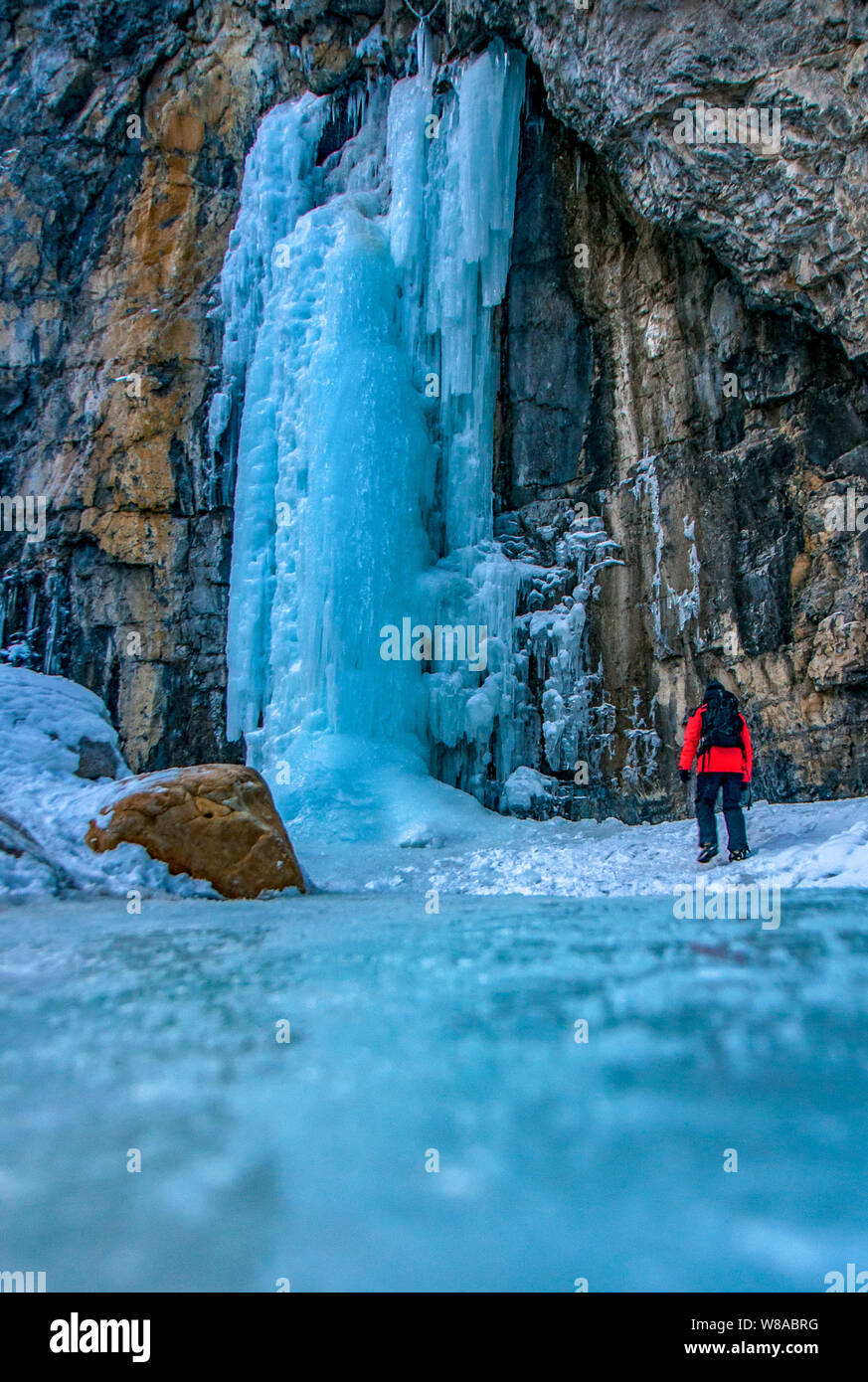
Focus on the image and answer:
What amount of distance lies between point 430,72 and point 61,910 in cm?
1209

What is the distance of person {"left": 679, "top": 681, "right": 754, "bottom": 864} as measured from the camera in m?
5.94

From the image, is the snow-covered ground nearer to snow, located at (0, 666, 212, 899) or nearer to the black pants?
snow, located at (0, 666, 212, 899)

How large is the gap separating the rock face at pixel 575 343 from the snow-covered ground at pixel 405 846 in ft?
6.30

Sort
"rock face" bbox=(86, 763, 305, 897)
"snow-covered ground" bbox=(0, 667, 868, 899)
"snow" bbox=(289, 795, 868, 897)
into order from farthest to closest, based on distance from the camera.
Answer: "rock face" bbox=(86, 763, 305, 897) → "snow" bbox=(289, 795, 868, 897) → "snow-covered ground" bbox=(0, 667, 868, 899)

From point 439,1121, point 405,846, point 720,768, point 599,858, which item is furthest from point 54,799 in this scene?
point 439,1121

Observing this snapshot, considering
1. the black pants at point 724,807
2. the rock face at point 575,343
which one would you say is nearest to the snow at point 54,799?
the black pants at point 724,807

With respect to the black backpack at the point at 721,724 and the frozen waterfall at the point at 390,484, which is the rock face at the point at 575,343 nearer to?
the frozen waterfall at the point at 390,484

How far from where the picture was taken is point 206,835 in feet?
17.7

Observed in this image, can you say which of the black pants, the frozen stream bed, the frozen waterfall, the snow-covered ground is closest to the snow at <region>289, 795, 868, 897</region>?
the snow-covered ground

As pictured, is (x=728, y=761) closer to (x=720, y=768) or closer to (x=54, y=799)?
(x=720, y=768)

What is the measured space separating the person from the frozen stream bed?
306cm

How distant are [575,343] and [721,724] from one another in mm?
6884

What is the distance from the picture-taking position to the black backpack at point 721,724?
614 centimetres
